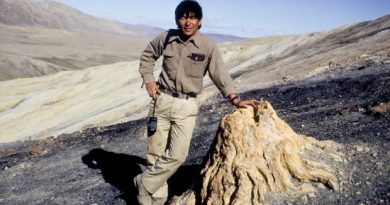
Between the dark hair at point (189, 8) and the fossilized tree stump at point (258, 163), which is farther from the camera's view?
the dark hair at point (189, 8)

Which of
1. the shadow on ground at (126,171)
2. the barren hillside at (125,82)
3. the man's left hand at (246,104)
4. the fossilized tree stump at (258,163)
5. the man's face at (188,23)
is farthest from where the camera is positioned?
the barren hillside at (125,82)

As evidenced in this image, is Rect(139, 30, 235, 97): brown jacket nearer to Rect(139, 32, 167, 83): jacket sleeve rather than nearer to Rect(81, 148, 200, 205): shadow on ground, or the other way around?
Rect(139, 32, 167, 83): jacket sleeve

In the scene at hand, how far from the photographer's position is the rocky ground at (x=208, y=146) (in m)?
5.21

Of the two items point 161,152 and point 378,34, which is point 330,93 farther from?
point 378,34

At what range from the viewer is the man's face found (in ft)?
17.0

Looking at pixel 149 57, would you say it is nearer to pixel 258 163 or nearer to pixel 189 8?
pixel 189 8

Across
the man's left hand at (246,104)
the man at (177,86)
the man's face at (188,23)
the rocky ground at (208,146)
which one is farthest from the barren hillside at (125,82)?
the man's face at (188,23)

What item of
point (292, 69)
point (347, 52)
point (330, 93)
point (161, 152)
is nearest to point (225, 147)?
point (161, 152)

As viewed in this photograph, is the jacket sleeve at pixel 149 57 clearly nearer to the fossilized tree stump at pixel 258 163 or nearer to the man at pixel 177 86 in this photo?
the man at pixel 177 86

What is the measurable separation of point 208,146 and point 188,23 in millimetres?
4088

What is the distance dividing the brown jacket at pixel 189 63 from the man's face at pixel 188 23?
0.11m

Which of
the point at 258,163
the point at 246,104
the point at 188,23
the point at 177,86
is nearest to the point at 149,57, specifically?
the point at 177,86

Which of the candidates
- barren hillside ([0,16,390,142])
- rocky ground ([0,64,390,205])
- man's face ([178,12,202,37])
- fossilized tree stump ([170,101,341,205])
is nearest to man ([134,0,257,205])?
man's face ([178,12,202,37])

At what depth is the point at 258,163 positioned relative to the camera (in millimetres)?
5195
